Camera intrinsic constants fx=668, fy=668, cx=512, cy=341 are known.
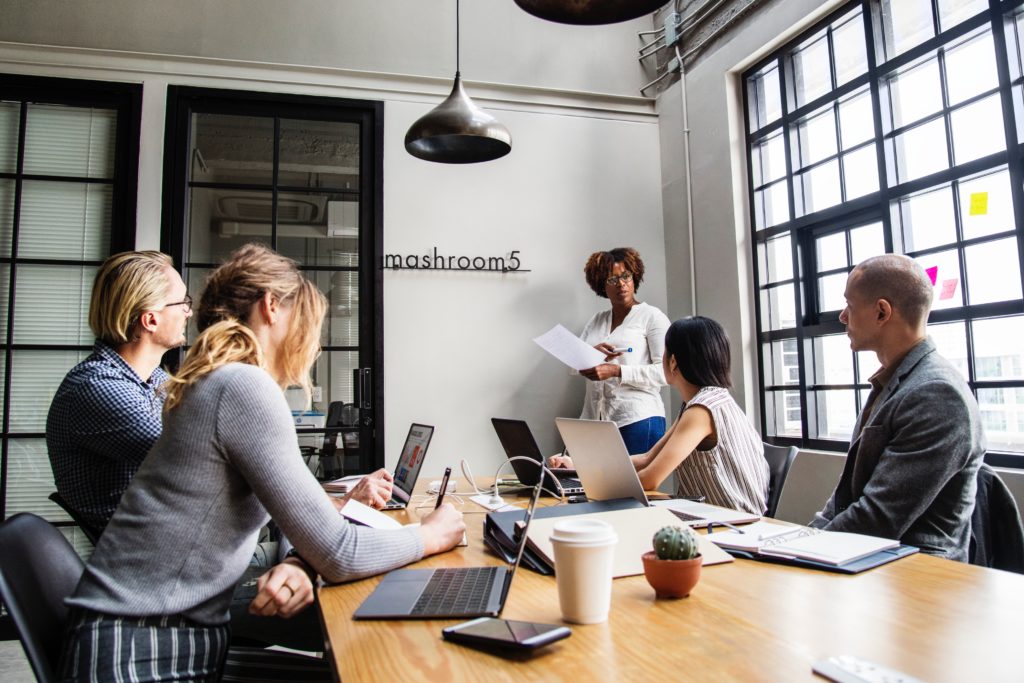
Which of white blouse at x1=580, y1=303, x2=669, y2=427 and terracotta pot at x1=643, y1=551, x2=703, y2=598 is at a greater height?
white blouse at x1=580, y1=303, x2=669, y2=427

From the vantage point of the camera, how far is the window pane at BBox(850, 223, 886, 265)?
2.97 meters

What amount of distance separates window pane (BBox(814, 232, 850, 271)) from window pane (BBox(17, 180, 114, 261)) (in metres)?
3.76

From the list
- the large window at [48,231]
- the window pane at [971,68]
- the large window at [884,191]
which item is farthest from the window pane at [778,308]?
the large window at [48,231]

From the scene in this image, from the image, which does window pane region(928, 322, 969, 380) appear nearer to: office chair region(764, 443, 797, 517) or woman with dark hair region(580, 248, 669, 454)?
office chair region(764, 443, 797, 517)

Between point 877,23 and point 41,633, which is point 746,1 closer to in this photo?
point 877,23

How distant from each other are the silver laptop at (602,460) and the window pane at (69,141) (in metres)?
3.33

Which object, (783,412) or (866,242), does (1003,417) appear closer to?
(866,242)

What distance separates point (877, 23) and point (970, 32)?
481mm

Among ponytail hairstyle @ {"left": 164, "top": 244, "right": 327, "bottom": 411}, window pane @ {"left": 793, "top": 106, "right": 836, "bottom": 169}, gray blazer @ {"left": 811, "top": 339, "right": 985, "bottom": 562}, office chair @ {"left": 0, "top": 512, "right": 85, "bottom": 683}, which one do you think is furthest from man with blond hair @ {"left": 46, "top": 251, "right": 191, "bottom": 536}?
window pane @ {"left": 793, "top": 106, "right": 836, "bottom": 169}

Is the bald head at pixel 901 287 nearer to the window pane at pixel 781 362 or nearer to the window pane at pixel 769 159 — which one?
the window pane at pixel 781 362

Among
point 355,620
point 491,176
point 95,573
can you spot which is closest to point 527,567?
point 355,620

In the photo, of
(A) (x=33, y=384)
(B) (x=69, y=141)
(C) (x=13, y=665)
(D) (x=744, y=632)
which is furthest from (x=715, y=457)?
(B) (x=69, y=141)

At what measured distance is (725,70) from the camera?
373 centimetres

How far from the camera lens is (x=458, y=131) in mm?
2621
